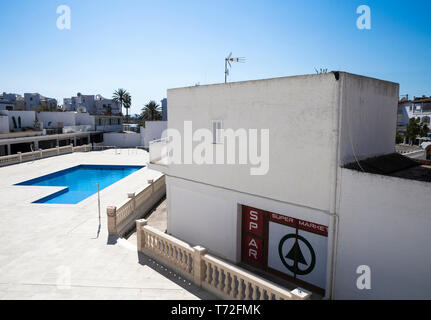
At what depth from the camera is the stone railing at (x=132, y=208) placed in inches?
488

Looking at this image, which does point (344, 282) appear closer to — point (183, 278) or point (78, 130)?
point (183, 278)

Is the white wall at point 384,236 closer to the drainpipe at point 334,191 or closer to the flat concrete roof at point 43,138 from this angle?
the drainpipe at point 334,191

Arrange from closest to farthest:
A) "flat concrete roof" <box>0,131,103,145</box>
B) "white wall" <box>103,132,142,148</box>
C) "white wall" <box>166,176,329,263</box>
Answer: "white wall" <box>166,176,329,263</box> < "flat concrete roof" <box>0,131,103,145</box> < "white wall" <box>103,132,142,148</box>

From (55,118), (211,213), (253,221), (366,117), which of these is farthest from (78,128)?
(366,117)

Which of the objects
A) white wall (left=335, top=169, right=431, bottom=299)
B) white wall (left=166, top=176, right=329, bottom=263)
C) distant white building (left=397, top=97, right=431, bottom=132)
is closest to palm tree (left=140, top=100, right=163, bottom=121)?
distant white building (left=397, top=97, right=431, bottom=132)

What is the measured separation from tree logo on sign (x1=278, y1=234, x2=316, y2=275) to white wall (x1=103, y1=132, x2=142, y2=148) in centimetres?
4369

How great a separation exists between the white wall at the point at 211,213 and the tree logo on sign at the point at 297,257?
984 millimetres

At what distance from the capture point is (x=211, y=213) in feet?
38.2

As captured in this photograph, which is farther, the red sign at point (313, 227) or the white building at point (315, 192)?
the red sign at point (313, 227)

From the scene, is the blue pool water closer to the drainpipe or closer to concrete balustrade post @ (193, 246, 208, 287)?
concrete balustrade post @ (193, 246, 208, 287)

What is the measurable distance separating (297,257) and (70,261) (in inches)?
311

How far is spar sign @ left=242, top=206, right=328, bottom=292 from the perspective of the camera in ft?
29.0

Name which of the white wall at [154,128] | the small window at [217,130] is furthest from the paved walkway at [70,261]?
the white wall at [154,128]
